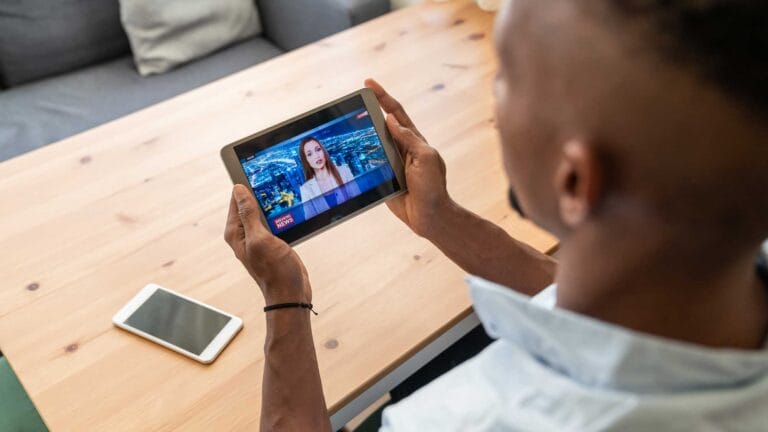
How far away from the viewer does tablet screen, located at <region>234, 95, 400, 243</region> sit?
3.21ft

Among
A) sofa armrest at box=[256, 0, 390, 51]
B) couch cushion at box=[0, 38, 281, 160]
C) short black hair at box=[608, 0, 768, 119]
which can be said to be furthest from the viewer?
sofa armrest at box=[256, 0, 390, 51]

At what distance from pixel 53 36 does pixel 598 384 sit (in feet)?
6.81

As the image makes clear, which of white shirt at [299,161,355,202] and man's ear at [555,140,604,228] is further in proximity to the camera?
white shirt at [299,161,355,202]

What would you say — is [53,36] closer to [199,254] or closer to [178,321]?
[199,254]

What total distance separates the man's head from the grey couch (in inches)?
62.0

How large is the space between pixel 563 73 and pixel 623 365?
240 millimetres

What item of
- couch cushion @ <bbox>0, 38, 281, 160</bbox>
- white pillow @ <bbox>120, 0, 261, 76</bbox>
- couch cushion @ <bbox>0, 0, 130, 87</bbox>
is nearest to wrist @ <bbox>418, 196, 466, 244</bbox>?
couch cushion @ <bbox>0, 38, 281, 160</bbox>

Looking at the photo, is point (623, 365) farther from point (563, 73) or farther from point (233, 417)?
point (233, 417)

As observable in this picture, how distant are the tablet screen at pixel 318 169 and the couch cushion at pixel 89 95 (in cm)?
118

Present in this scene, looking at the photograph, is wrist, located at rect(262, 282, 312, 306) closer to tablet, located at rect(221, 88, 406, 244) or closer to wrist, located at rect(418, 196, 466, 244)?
tablet, located at rect(221, 88, 406, 244)

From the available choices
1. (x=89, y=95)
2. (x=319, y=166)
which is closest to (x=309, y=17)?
(x=89, y=95)

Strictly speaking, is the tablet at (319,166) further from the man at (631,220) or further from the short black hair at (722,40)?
the short black hair at (722,40)

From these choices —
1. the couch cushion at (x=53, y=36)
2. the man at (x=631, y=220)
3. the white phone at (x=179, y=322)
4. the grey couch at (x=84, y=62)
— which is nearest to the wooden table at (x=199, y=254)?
the white phone at (x=179, y=322)

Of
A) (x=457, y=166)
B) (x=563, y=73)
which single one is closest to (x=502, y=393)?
(x=563, y=73)
